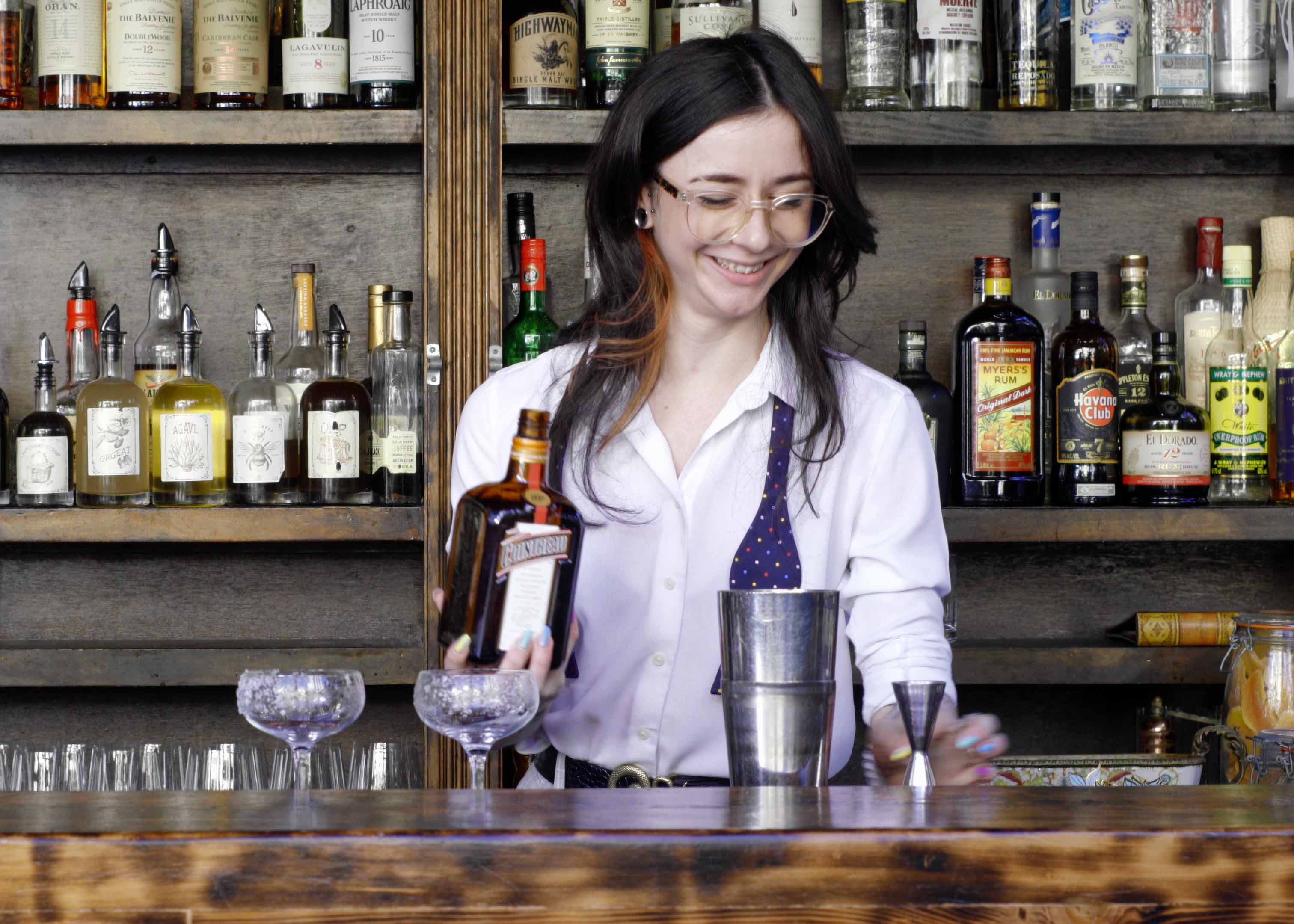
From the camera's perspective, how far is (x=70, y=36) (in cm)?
174

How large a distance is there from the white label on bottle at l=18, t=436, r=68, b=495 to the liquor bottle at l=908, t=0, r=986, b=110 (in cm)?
118

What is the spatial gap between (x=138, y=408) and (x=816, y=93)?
934 mm

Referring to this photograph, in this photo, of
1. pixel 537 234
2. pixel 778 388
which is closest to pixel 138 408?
pixel 537 234

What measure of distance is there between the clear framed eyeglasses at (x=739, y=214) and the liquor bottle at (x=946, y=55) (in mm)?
549

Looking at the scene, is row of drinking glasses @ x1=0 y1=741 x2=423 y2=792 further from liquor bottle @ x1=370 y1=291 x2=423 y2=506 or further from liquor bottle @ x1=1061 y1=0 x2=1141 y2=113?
liquor bottle @ x1=1061 y1=0 x2=1141 y2=113

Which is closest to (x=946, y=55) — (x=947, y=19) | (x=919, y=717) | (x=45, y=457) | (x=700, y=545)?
(x=947, y=19)

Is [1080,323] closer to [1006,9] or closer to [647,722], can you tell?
[1006,9]

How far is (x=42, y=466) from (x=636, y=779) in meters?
0.95

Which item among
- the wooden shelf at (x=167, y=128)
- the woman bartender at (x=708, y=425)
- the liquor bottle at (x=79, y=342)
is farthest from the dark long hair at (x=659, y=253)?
the liquor bottle at (x=79, y=342)

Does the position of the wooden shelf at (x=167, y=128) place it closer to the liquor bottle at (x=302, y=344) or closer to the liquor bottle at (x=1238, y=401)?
the liquor bottle at (x=302, y=344)

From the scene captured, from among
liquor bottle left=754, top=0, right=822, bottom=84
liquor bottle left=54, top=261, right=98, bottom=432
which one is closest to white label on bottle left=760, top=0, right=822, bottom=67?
liquor bottle left=754, top=0, right=822, bottom=84

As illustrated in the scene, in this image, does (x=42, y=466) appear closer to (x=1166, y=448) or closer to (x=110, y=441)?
(x=110, y=441)

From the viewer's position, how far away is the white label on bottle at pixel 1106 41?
176 centimetres

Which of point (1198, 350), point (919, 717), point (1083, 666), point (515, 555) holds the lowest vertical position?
point (1083, 666)
